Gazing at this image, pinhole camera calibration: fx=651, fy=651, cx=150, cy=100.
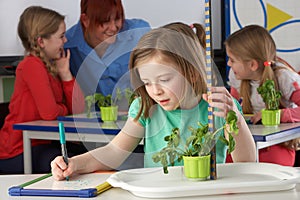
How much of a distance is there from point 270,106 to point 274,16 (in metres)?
1.76

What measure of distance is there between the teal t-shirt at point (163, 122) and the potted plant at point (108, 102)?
33 mm

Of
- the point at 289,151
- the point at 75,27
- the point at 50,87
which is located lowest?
the point at 289,151

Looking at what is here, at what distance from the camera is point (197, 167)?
4.52 ft

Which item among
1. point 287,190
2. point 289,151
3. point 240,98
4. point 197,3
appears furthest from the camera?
point 197,3

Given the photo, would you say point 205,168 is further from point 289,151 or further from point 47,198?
point 289,151

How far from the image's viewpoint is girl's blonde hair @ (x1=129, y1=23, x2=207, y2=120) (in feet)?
4.79

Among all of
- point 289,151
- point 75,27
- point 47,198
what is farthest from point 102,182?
point 75,27

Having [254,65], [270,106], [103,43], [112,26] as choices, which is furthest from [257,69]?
[103,43]

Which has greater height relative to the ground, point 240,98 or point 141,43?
point 141,43

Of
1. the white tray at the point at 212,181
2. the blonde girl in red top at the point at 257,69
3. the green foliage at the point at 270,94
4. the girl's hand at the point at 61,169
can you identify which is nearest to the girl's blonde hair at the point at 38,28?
the blonde girl in red top at the point at 257,69

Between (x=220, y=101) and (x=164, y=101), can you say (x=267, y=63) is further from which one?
(x=220, y=101)

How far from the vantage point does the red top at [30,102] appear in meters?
3.42

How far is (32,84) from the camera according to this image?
348 cm

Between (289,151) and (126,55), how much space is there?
1678 mm
